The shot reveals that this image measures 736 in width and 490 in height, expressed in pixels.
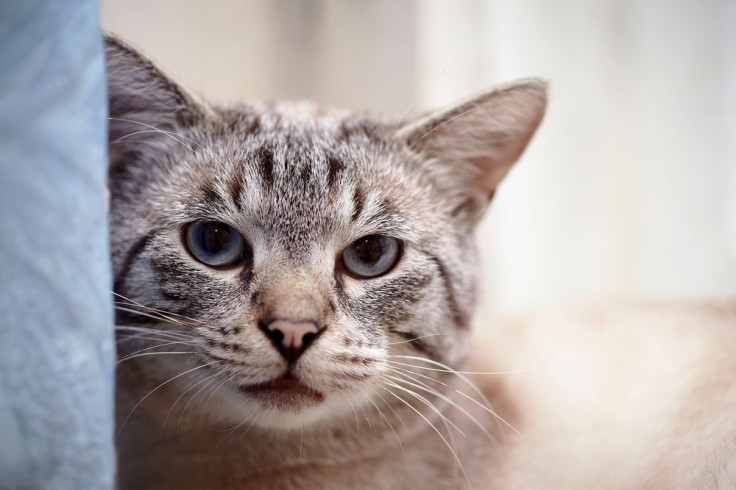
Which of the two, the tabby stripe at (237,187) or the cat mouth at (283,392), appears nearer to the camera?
the cat mouth at (283,392)

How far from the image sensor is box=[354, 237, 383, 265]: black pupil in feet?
4.26

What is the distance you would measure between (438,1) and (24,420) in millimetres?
1967

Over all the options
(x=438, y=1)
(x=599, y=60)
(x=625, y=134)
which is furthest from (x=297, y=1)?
(x=625, y=134)

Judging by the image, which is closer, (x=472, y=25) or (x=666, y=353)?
(x=666, y=353)

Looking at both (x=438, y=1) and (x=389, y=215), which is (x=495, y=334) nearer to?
(x=389, y=215)

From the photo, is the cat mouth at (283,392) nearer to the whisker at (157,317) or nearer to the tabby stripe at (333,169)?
the whisker at (157,317)

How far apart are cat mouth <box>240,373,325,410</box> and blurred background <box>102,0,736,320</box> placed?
1257mm

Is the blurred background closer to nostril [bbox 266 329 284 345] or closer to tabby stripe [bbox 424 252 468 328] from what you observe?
tabby stripe [bbox 424 252 468 328]

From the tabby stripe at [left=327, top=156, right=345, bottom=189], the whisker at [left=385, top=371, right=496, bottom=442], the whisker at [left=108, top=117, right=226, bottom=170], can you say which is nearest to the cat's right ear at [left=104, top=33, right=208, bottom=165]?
the whisker at [left=108, top=117, right=226, bottom=170]

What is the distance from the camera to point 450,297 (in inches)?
55.7

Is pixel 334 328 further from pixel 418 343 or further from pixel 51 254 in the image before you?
pixel 51 254

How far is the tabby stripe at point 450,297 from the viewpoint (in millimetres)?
1390

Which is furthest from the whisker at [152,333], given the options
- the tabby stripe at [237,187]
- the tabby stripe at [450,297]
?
the tabby stripe at [450,297]

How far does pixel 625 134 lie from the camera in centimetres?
230
